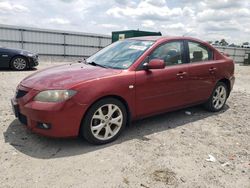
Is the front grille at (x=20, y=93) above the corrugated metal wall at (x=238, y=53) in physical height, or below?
below

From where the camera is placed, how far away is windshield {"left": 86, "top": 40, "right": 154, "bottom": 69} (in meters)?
4.20

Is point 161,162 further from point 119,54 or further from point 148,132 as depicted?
point 119,54

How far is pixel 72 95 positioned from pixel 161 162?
147 cm

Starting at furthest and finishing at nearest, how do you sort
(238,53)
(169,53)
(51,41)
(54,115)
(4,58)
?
(238,53) < (51,41) < (4,58) < (169,53) < (54,115)

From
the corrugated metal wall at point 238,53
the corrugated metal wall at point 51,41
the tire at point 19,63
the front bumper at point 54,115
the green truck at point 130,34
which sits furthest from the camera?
the corrugated metal wall at point 238,53

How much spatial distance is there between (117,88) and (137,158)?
1.04m

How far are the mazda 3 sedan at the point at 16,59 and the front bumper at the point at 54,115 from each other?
7.91m

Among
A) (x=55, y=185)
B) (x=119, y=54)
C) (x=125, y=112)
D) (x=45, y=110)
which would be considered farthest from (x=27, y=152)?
(x=119, y=54)

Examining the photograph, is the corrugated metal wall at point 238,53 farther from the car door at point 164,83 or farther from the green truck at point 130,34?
the car door at point 164,83

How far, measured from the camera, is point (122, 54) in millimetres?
4445

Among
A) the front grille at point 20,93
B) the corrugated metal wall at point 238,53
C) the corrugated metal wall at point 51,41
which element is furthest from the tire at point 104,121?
the corrugated metal wall at point 238,53

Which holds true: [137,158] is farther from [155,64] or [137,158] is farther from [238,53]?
[238,53]

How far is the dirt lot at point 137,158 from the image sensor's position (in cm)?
294

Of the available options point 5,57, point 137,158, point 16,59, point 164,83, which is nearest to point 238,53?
point 16,59
